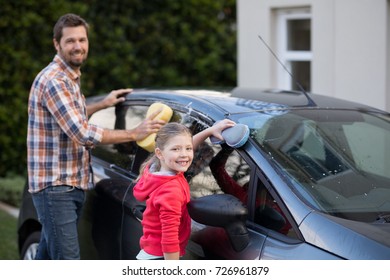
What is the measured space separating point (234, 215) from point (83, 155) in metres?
1.47

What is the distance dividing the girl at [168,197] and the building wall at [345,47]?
11.0 ft

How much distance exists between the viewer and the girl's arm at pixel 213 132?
355 cm

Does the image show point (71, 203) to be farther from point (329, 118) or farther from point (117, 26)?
point (117, 26)

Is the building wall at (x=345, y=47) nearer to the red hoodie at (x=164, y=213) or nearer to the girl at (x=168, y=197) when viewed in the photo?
the girl at (x=168, y=197)

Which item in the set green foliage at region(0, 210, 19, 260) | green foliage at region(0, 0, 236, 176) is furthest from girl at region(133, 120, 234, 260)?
green foliage at region(0, 0, 236, 176)

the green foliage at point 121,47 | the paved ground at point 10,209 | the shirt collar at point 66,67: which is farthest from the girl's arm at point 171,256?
the green foliage at point 121,47

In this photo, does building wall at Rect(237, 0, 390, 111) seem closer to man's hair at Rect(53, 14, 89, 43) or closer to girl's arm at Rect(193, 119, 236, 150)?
man's hair at Rect(53, 14, 89, 43)

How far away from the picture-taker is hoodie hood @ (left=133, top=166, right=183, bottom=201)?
3.41 meters

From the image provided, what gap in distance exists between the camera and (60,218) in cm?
416

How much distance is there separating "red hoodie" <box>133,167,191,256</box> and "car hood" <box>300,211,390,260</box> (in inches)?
23.3

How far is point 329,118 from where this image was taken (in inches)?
153

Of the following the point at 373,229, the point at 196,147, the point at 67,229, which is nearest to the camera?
the point at 373,229
